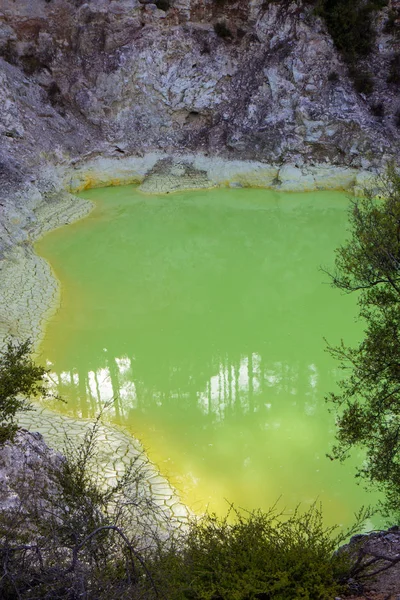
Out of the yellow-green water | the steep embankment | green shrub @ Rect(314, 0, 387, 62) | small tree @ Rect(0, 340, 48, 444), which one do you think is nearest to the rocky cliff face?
the steep embankment

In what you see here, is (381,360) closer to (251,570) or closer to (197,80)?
(251,570)

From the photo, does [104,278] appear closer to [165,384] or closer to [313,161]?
[165,384]

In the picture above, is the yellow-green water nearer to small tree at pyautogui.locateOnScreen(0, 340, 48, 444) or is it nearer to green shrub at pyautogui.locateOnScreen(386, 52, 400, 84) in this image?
small tree at pyautogui.locateOnScreen(0, 340, 48, 444)

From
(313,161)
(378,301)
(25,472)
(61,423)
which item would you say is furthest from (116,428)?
(313,161)

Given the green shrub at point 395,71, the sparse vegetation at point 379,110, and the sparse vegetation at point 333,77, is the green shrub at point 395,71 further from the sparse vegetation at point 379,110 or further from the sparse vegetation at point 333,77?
the sparse vegetation at point 333,77

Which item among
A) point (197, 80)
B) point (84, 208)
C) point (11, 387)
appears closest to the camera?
point (11, 387)

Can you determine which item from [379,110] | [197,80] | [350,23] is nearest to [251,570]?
[379,110]

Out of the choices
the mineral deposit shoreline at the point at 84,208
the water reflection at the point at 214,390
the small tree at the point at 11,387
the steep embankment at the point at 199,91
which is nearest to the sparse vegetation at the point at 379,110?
the steep embankment at the point at 199,91
